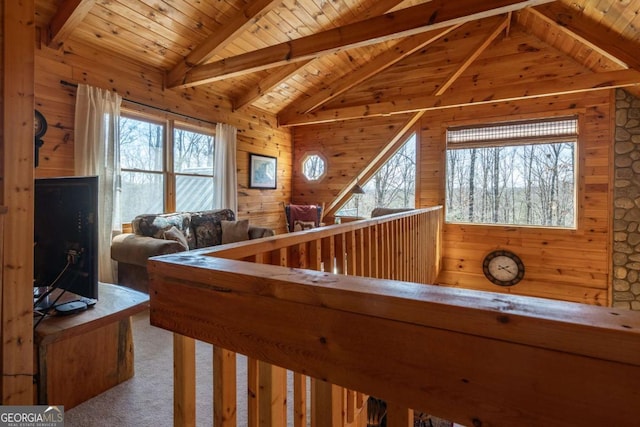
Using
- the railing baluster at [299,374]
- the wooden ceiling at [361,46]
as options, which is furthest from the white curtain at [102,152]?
the railing baluster at [299,374]

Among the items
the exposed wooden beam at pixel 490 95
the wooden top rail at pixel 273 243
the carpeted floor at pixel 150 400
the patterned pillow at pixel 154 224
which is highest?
the exposed wooden beam at pixel 490 95

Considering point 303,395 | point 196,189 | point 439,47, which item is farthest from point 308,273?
point 439,47

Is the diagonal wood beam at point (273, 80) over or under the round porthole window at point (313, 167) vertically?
over

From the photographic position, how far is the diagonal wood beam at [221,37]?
3.26 m

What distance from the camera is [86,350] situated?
176 cm

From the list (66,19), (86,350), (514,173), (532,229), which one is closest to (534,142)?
(514,173)

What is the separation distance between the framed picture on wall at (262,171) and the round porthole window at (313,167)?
2.00ft

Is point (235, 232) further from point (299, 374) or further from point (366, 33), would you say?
point (299, 374)

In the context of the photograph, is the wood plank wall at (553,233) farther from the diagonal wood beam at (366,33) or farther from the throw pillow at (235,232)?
the throw pillow at (235,232)

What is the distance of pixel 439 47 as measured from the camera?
194 inches

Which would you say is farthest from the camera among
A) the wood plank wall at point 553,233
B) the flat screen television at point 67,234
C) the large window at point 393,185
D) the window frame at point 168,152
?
the large window at point 393,185

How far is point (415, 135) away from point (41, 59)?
15.5 ft

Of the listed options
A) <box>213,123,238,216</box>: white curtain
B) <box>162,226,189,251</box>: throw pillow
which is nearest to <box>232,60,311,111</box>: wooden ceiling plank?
<box>213,123,238,216</box>: white curtain

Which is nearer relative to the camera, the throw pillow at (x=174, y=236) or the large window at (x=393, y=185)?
the throw pillow at (x=174, y=236)
